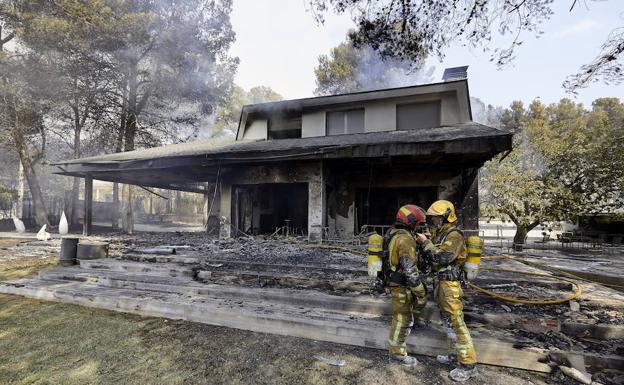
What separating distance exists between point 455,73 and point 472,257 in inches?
485

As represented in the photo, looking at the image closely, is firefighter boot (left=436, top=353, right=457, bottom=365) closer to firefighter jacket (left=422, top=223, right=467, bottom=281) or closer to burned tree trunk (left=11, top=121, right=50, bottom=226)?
firefighter jacket (left=422, top=223, right=467, bottom=281)

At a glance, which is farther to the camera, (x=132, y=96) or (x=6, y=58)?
(x=132, y=96)

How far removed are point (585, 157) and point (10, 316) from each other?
2094 cm

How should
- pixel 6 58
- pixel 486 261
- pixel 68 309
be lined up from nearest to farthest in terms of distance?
pixel 68 309 → pixel 486 261 → pixel 6 58

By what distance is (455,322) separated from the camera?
3.26 m

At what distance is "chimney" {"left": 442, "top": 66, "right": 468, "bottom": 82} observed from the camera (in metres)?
13.0

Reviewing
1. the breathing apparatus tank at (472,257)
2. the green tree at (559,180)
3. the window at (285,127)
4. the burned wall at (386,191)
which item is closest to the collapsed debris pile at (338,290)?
the breathing apparatus tank at (472,257)

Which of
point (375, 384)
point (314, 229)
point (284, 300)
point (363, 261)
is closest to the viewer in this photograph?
point (375, 384)

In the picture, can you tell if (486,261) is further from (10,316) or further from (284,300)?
(10,316)

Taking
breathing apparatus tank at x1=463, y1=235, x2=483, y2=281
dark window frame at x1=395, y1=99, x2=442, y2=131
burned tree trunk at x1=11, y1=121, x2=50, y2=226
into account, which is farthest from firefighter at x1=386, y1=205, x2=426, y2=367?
burned tree trunk at x1=11, y1=121, x2=50, y2=226

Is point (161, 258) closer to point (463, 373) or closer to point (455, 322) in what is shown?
point (455, 322)

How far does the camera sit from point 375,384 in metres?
3.04

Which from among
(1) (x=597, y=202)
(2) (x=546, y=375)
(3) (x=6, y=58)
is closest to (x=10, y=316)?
(2) (x=546, y=375)

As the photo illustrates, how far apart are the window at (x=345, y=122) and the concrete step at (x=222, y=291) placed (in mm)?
8313
